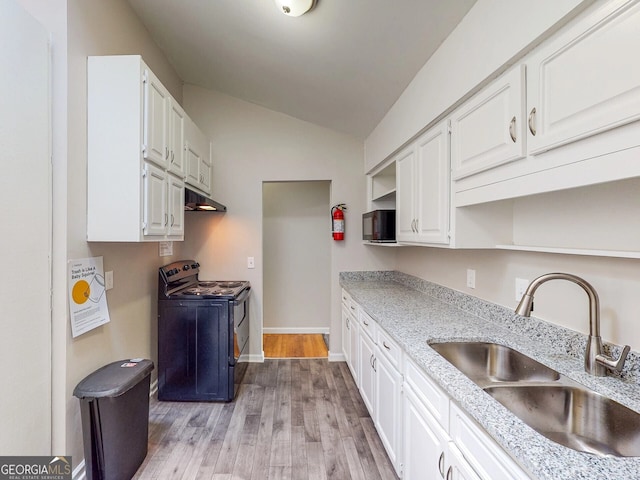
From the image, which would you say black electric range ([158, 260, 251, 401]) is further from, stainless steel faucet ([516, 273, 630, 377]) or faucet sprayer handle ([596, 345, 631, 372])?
faucet sprayer handle ([596, 345, 631, 372])

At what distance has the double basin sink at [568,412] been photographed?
3.01ft

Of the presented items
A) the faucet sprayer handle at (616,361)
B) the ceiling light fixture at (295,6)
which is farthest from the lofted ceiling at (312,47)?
the faucet sprayer handle at (616,361)

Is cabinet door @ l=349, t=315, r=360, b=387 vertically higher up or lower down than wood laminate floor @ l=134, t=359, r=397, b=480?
higher up

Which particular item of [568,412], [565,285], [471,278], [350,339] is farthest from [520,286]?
[350,339]

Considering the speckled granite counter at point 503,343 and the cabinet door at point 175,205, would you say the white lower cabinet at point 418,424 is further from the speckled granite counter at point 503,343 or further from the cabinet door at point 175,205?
the cabinet door at point 175,205

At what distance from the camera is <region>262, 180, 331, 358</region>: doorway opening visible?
438cm

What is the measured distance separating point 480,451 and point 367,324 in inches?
52.1

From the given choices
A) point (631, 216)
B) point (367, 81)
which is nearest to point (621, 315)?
point (631, 216)

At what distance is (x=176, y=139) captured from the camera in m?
2.29

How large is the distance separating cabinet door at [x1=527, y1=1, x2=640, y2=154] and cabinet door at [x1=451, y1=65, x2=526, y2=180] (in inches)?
2.2

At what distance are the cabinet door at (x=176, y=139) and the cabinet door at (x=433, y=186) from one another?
180 centimetres

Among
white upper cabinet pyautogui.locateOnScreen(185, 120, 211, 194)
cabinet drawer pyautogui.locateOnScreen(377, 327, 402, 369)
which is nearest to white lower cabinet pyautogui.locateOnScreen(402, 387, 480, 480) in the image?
cabinet drawer pyautogui.locateOnScreen(377, 327, 402, 369)

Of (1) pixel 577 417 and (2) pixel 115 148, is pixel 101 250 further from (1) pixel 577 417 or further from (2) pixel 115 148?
(1) pixel 577 417

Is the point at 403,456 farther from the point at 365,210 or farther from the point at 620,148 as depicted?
the point at 365,210
